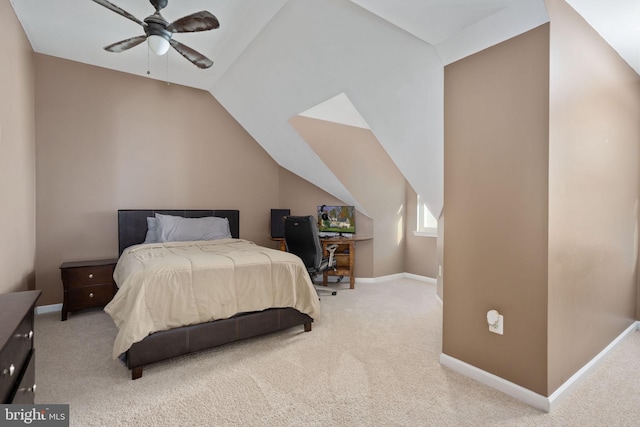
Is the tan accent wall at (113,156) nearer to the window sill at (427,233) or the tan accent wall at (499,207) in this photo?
the window sill at (427,233)

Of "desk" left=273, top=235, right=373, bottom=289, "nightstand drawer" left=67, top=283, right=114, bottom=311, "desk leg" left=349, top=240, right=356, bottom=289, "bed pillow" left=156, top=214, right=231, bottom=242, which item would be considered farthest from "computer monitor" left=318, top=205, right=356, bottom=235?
"nightstand drawer" left=67, top=283, right=114, bottom=311

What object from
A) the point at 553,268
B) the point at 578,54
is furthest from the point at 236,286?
the point at 578,54

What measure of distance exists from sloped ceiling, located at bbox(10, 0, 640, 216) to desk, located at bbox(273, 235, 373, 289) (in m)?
1.35

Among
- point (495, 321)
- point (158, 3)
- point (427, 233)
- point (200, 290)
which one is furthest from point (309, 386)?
point (427, 233)

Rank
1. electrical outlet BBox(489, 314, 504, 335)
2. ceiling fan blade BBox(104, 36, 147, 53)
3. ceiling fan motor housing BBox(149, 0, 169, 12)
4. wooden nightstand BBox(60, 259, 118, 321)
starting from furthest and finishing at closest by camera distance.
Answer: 1. wooden nightstand BBox(60, 259, 118, 321)
2. ceiling fan blade BBox(104, 36, 147, 53)
3. ceiling fan motor housing BBox(149, 0, 169, 12)
4. electrical outlet BBox(489, 314, 504, 335)

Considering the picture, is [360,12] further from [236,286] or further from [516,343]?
[516,343]

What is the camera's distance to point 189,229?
399 cm

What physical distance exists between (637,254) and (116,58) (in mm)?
5682

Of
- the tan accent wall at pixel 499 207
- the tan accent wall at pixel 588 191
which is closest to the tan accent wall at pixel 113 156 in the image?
the tan accent wall at pixel 499 207

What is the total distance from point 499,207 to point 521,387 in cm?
108

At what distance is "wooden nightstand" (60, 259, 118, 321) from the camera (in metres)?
3.27

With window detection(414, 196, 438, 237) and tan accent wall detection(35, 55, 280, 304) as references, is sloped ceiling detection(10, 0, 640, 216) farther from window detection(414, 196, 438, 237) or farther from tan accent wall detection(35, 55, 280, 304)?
window detection(414, 196, 438, 237)

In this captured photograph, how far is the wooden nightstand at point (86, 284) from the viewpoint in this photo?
10.7ft

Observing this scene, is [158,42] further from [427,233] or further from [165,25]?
[427,233]
